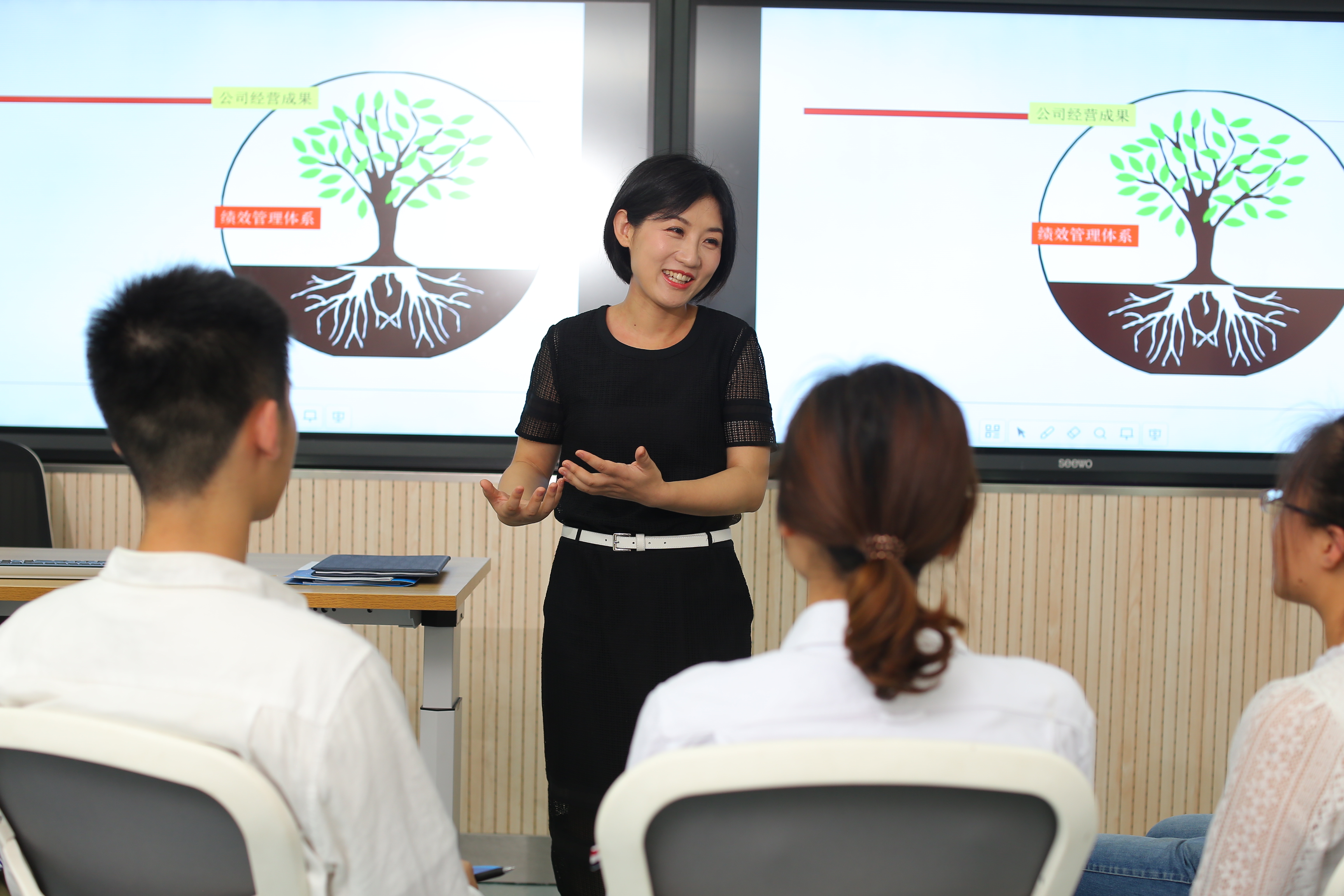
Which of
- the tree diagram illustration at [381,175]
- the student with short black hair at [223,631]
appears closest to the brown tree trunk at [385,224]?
the tree diagram illustration at [381,175]

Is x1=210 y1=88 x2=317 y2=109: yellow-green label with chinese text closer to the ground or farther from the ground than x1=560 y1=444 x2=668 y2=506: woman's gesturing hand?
farther from the ground

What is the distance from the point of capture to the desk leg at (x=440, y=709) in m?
1.79

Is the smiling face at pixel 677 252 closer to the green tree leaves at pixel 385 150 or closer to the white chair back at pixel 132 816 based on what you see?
the green tree leaves at pixel 385 150

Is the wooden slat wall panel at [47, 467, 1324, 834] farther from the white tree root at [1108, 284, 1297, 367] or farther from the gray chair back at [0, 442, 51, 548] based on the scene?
the white tree root at [1108, 284, 1297, 367]

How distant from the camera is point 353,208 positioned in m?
2.55

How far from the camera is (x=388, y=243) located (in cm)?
256

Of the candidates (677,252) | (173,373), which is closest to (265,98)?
(677,252)

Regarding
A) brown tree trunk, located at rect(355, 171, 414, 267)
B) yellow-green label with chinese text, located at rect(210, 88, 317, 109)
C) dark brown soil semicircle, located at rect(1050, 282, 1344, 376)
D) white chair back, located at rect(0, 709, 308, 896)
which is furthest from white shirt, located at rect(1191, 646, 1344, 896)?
yellow-green label with chinese text, located at rect(210, 88, 317, 109)

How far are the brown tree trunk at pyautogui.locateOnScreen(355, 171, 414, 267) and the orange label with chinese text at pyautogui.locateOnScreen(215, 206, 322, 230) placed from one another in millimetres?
157

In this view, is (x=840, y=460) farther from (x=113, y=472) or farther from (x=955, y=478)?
(x=113, y=472)

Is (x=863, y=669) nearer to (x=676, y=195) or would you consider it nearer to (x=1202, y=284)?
(x=676, y=195)

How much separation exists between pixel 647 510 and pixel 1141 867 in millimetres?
937

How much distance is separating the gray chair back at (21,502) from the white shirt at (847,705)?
2341mm

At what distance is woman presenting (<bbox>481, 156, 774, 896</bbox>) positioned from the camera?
1705 millimetres
